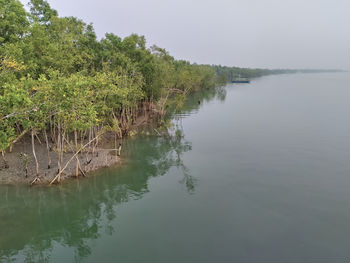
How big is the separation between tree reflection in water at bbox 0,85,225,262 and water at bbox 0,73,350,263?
2.5 inches

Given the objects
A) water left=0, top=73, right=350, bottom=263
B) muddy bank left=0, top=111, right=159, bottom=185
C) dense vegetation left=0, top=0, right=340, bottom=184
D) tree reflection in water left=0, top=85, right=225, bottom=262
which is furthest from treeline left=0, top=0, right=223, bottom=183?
water left=0, top=73, right=350, bottom=263

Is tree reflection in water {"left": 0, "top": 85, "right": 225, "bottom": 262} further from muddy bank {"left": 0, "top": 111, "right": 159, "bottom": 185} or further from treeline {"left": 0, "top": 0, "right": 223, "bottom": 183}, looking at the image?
treeline {"left": 0, "top": 0, "right": 223, "bottom": 183}

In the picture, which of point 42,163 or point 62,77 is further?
point 42,163

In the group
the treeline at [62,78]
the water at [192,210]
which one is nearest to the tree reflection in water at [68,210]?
the water at [192,210]

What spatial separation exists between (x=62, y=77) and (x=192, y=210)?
13.3 m

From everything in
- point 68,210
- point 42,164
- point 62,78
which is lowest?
point 68,210

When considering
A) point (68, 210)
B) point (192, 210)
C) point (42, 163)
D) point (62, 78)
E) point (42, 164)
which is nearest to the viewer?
point (62, 78)

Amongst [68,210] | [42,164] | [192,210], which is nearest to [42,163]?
[42,164]

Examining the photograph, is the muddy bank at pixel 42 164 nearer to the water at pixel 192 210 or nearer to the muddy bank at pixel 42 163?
the muddy bank at pixel 42 163

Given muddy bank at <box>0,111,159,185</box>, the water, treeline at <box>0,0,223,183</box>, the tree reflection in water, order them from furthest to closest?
muddy bank at <box>0,111,159,185</box>
treeline at <box>0,0,223,183</box>
the tree reflection in water
the water

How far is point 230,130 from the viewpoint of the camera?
43094 mm

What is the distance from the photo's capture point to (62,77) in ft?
60.0

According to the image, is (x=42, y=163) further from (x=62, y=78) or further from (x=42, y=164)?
(x=62, y=78)

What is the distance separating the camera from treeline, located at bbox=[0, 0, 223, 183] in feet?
55.2
